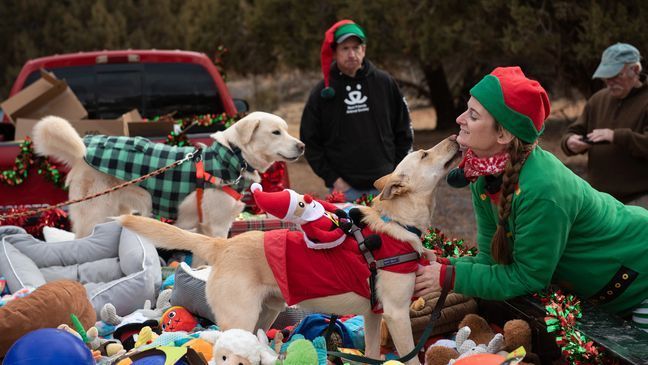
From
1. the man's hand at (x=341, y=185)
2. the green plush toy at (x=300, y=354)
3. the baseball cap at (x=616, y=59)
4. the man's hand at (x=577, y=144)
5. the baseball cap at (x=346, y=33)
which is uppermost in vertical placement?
the baseball cap at (x=346, y=33)

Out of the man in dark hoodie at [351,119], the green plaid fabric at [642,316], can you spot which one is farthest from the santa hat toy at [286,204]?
the man in dark hoodie at [351,119]

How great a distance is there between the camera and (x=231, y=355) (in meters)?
2.75

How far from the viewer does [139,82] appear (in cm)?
715

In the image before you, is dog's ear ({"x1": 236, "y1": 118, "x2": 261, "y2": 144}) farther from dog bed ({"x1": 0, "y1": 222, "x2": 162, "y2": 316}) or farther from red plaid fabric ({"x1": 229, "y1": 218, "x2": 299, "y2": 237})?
dog bed ({"x1": 0, "y1": 222, "x2": 162, "y2": 316})

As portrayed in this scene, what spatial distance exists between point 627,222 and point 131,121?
4.58 m

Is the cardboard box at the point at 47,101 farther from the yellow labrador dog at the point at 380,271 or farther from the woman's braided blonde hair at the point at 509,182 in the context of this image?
the woman's braided blonde hair at the point at 509,182

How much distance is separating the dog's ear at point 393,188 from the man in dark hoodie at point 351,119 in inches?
106

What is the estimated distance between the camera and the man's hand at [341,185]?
19.3ft

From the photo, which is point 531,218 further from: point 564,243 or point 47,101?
point 47,101

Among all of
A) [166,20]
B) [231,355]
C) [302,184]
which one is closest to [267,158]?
[231,355]

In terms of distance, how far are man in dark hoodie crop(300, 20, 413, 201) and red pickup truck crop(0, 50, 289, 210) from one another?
142 centimetres

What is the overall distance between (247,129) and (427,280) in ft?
7.85

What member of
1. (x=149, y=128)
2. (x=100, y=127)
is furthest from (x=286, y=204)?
(x=100, y=127)

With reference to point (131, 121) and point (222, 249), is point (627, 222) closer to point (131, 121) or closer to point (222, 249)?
point (222, 249)
